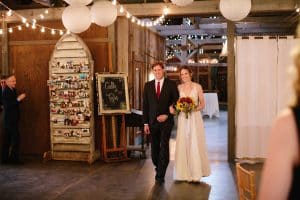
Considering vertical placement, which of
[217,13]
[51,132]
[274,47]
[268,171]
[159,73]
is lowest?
[51,132]

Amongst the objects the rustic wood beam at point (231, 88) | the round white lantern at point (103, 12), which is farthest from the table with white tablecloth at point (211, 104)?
the round white lantern at point (103, 12)

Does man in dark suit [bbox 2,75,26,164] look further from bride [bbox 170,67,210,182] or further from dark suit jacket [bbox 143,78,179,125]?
bride [bbox 170,67,210,182]

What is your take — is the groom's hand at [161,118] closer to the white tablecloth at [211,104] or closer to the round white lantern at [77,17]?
the round white lantern at [77,17]

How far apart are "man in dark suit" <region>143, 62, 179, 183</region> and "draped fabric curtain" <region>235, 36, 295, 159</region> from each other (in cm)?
167

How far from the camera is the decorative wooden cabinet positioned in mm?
7480

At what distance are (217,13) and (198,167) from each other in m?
3.03

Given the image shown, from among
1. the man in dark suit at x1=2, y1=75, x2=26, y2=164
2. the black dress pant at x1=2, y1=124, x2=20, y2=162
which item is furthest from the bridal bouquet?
the black dress pant at x1=2, y1=124, x2=20, y2=162

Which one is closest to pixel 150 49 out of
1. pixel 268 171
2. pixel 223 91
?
pixel 268 171

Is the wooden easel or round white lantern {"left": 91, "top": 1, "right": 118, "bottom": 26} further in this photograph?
the wooden easel

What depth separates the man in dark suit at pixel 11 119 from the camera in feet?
24.0

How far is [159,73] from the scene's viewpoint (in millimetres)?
6113

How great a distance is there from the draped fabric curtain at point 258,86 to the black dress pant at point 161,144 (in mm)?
1799

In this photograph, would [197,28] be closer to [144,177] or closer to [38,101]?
[38,101]

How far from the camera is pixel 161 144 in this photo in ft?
19.7
